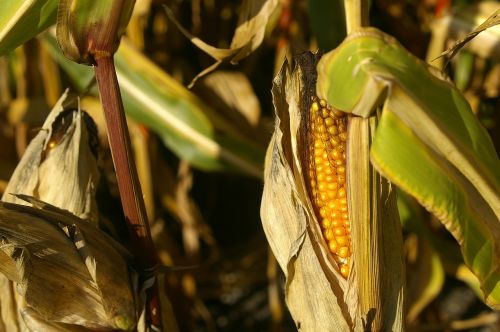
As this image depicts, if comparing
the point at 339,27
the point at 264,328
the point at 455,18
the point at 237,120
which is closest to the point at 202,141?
the point at 237,120

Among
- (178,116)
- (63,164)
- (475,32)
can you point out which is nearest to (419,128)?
(475,32)

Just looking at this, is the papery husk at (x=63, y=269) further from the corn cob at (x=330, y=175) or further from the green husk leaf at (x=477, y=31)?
the green husk leaf at (x=477, y=31)

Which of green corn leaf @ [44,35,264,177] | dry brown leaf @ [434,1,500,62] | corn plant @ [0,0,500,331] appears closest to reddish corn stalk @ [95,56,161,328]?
corn plant @ [0,0,500,331]

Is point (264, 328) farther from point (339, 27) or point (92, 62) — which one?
point (92, 62)

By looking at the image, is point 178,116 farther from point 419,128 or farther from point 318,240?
point 419,128

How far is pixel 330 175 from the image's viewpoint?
586mm

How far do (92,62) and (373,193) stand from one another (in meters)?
0.27

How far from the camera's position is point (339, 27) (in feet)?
3.25

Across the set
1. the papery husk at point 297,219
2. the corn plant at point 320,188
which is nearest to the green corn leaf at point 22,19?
the corn plant at point 320,188

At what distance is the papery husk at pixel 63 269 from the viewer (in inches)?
23.5

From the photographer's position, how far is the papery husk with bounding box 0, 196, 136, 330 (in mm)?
598

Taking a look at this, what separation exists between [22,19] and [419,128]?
1.18ft

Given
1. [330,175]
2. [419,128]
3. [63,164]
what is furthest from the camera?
[63,164]

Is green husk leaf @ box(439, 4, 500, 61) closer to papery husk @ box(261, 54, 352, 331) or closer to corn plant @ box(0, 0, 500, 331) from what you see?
corn plant @ box(0, 0, 500, 331)
